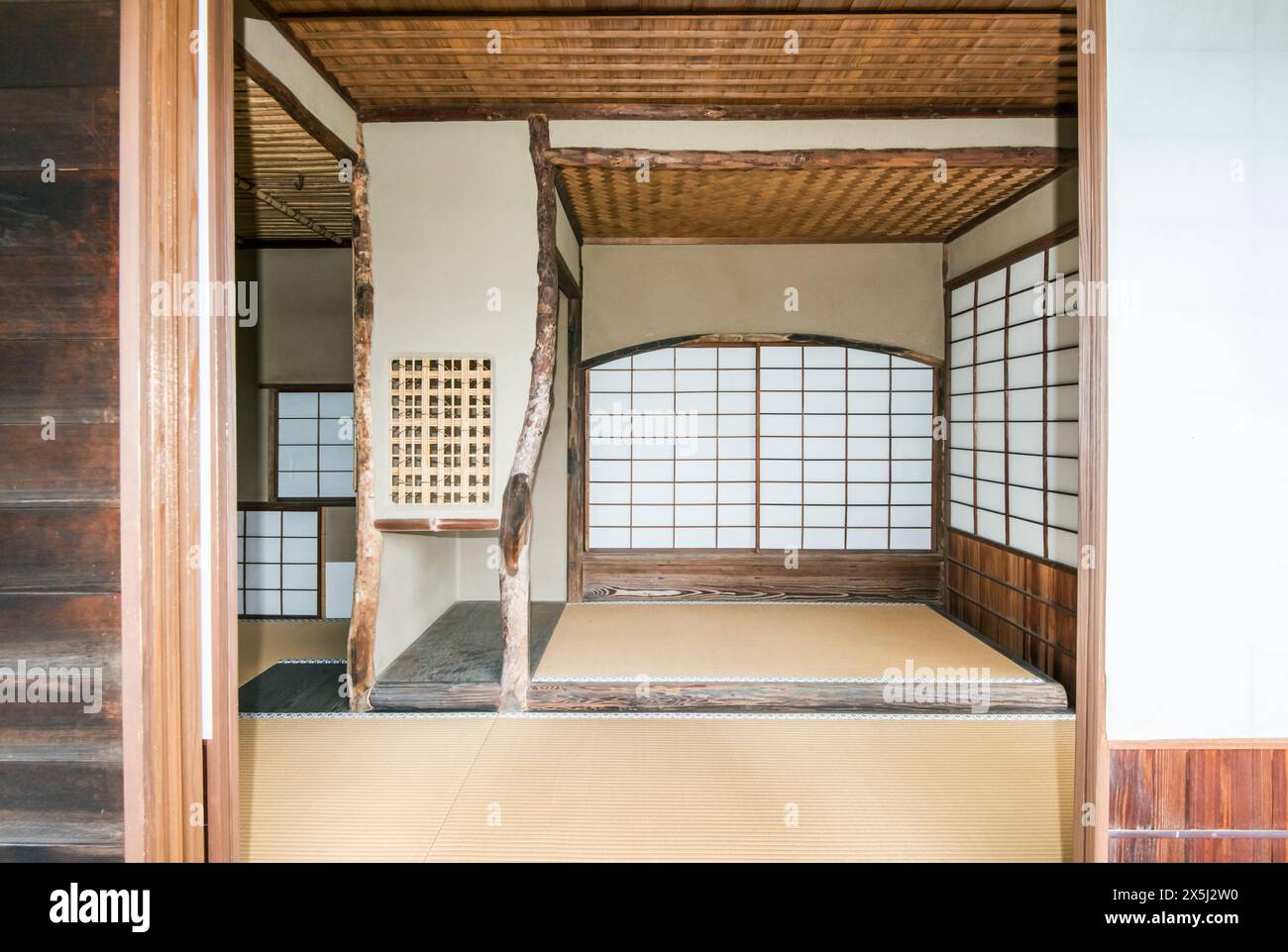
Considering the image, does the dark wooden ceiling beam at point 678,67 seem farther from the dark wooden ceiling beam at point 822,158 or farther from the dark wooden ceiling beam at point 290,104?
the dark wooden ceiling beam at point 822,158

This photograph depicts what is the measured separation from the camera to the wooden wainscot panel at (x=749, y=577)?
18.8ft

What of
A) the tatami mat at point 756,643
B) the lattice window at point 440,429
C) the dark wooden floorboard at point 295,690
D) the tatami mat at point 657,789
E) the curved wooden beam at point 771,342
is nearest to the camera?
Answer: the tatami mat at point 657,789

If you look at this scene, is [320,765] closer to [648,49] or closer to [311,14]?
[311,14]

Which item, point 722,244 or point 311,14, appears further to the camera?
point 722,244

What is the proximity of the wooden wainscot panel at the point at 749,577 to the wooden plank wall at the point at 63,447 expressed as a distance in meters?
4.28

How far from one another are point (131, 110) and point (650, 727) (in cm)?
281

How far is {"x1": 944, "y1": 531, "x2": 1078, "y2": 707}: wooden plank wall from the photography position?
3.88 m

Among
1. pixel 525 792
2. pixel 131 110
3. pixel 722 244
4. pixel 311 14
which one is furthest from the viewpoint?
pixel 722 244

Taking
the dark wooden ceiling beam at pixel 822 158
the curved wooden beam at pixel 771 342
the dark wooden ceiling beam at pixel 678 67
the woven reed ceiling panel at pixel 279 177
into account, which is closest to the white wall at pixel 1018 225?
the dark wooden ceiling beam at pixel 822 158

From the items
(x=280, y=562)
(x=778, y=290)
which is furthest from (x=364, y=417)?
(x=778, y=290)

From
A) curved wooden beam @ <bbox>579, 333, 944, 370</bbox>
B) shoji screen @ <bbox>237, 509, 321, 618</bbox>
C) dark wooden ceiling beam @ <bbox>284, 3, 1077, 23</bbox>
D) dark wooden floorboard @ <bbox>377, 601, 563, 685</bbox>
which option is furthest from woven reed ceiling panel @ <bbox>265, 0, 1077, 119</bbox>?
shoji screen @ <bbox>237, 509, 321, 618</bbox>

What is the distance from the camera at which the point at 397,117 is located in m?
3.68

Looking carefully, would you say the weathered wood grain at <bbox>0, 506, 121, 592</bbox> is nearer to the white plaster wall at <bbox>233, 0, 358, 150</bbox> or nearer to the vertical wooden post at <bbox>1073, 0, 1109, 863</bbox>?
the white plaster wall at <bbox>233, 0, 358, 150</bbox>
